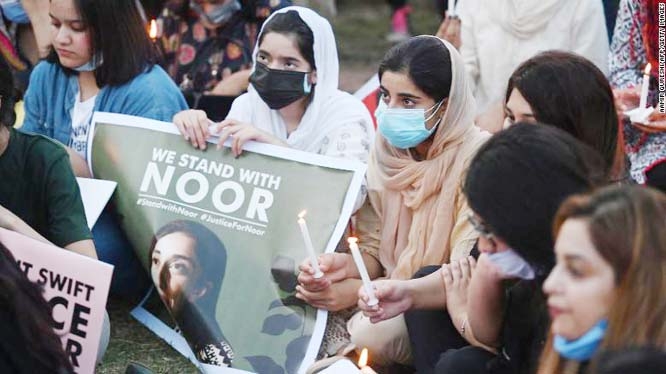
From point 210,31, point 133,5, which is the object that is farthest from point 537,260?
point 210,31

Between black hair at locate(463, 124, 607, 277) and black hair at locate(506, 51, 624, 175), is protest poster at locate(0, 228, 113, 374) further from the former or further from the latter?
black hair at locate(506, 51, 624, 175)

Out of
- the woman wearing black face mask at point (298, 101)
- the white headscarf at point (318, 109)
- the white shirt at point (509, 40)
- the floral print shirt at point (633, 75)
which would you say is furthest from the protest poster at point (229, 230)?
the white shirt at point (509, 40)

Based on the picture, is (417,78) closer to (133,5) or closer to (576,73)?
(576,73)

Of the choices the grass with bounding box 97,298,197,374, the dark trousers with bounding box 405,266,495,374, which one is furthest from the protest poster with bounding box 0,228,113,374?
the dark trousers with bounding box 405,266,495,374

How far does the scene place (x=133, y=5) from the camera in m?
4.59

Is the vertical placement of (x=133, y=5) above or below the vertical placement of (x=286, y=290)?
above

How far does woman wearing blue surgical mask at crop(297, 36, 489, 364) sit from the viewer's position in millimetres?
3768

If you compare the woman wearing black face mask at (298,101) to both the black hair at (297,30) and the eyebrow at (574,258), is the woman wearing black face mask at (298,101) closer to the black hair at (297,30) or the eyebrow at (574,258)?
the black hair at (297,30)

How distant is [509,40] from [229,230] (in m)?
1.75

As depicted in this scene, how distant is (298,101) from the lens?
4.39 m

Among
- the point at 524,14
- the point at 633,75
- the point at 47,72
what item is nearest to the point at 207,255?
the point at 47,72

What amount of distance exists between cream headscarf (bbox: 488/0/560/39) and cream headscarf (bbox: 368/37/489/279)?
4.35 feet

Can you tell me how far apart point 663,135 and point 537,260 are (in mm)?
1661

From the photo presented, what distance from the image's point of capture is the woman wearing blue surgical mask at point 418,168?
3768mm
